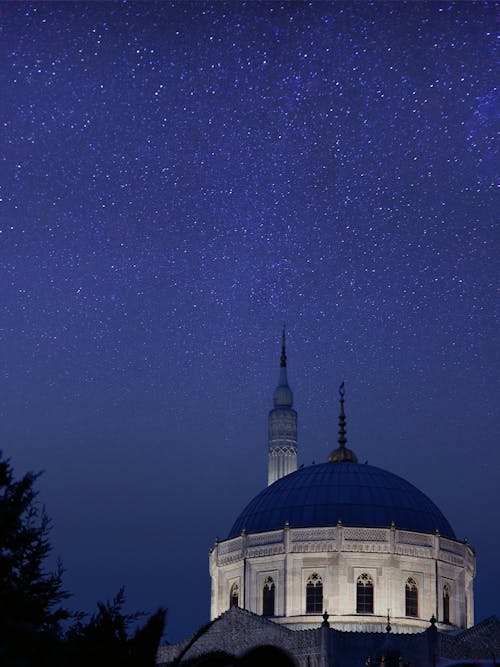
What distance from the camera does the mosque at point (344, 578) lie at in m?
51.1

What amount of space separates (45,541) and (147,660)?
2.74 m

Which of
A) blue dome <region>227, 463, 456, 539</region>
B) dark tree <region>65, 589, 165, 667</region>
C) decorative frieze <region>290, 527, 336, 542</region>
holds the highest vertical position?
blue dome <region>227, 463, 456, 539</region>

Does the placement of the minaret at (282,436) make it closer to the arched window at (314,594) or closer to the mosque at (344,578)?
the mosque at (344,578)

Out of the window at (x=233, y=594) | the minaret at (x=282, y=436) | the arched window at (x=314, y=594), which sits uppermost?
the minaret at (x=282, y=436)

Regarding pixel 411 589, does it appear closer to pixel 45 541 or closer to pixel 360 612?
pixel 360 612

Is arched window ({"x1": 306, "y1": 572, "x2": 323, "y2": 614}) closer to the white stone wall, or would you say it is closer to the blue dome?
the white stone wall

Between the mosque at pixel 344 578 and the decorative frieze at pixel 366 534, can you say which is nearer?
the mosque at pixel 344 578

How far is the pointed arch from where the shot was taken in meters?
55.1

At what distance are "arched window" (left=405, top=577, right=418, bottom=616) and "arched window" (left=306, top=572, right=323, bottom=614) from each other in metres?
3.62

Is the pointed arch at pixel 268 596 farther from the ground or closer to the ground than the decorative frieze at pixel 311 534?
closer to the ground

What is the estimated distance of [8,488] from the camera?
2147 centimetres

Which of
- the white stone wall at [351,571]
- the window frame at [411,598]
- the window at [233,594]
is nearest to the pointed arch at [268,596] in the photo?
the white stone wall at [351,571]

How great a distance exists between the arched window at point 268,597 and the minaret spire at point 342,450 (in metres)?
8.90

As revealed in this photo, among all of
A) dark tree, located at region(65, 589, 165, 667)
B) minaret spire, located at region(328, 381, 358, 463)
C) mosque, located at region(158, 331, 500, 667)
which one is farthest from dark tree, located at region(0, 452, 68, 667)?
minaret spire, located at region(328, 381, 358, 463)
